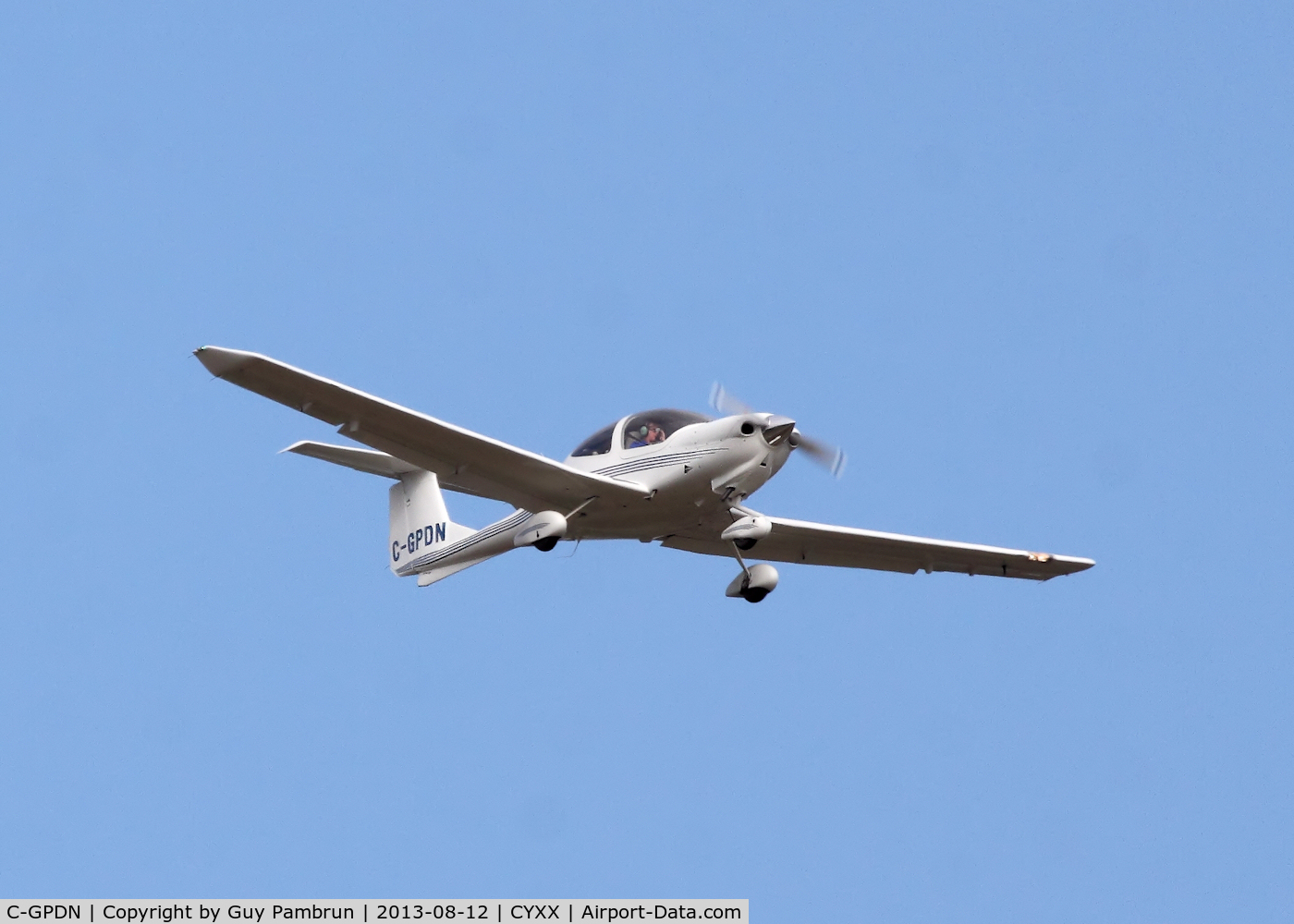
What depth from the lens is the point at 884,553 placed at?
28109 millimetres

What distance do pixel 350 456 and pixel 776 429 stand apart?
6159mm

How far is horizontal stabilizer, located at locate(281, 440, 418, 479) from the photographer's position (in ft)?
84.1

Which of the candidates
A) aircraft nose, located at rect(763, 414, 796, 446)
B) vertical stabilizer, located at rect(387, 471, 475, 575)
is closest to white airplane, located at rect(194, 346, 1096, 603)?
aircraft nose, located at rect(763, 414, 796, 446)

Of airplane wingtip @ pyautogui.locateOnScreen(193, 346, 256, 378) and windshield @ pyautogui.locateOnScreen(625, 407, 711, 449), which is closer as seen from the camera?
airplane wingtip @ pyautogui.locateOnScreen(193, 346, 256, 378)

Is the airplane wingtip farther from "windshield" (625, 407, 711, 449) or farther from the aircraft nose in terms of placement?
the aircraft nose

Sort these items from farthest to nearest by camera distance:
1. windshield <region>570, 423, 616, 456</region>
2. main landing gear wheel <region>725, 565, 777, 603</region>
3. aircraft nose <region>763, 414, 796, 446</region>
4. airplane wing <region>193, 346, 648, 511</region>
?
1. main landing gear wheel <region>725, 565, 777, 603</region>
2. windshield <region>570, 423, 616, 456</region>
3. aircraft nose <region>763, 414, 796, 446</region>
4. airplane wing <region>193, 346, 648, 511</region>

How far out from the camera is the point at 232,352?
21.9 m

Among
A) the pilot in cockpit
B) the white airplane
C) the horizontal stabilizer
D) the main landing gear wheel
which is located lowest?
the main landing gear wheel

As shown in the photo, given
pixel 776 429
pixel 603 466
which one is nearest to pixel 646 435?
pixel 603 466

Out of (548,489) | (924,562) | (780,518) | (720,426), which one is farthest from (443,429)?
(924,562)

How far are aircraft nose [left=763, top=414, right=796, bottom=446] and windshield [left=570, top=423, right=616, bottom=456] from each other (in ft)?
7.04

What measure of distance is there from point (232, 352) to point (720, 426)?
20.2 feet

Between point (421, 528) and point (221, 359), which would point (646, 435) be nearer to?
point (421, 528)

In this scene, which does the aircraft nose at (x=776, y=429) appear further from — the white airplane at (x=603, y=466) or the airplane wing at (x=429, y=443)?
the airplane wing at (x=429, y=443)
